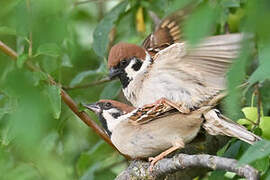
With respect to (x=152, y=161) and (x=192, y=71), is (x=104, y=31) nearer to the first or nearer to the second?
(x=192, y=71)

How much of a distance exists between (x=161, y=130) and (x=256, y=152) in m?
1.40

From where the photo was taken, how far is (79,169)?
13.2ft

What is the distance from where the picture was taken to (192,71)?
122 inches

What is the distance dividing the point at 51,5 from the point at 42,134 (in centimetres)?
37

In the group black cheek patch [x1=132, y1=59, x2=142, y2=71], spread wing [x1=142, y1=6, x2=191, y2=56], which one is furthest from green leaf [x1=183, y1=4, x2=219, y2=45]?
spread wing [x1=142, y1=6, x2=191, y2=56]

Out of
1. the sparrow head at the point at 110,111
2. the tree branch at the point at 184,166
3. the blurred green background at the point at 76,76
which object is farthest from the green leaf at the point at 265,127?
the sparrow head at the point at 110,111

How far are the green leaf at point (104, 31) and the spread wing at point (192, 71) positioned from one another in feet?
1.92

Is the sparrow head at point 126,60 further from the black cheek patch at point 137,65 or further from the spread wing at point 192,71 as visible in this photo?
the spread wing at point 192,71

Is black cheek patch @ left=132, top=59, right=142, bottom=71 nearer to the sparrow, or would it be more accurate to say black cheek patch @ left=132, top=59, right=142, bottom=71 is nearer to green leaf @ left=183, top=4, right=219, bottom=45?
the sparrow

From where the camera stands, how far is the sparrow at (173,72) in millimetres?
A: 2891

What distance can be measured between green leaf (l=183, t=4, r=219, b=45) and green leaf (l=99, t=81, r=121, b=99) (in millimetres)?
2799

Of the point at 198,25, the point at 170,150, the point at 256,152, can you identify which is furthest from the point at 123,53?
the point at 198,25

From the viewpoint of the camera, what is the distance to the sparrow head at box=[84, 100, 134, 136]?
3.39 metres

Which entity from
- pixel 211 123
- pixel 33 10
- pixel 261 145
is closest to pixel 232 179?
pixel 211 123
